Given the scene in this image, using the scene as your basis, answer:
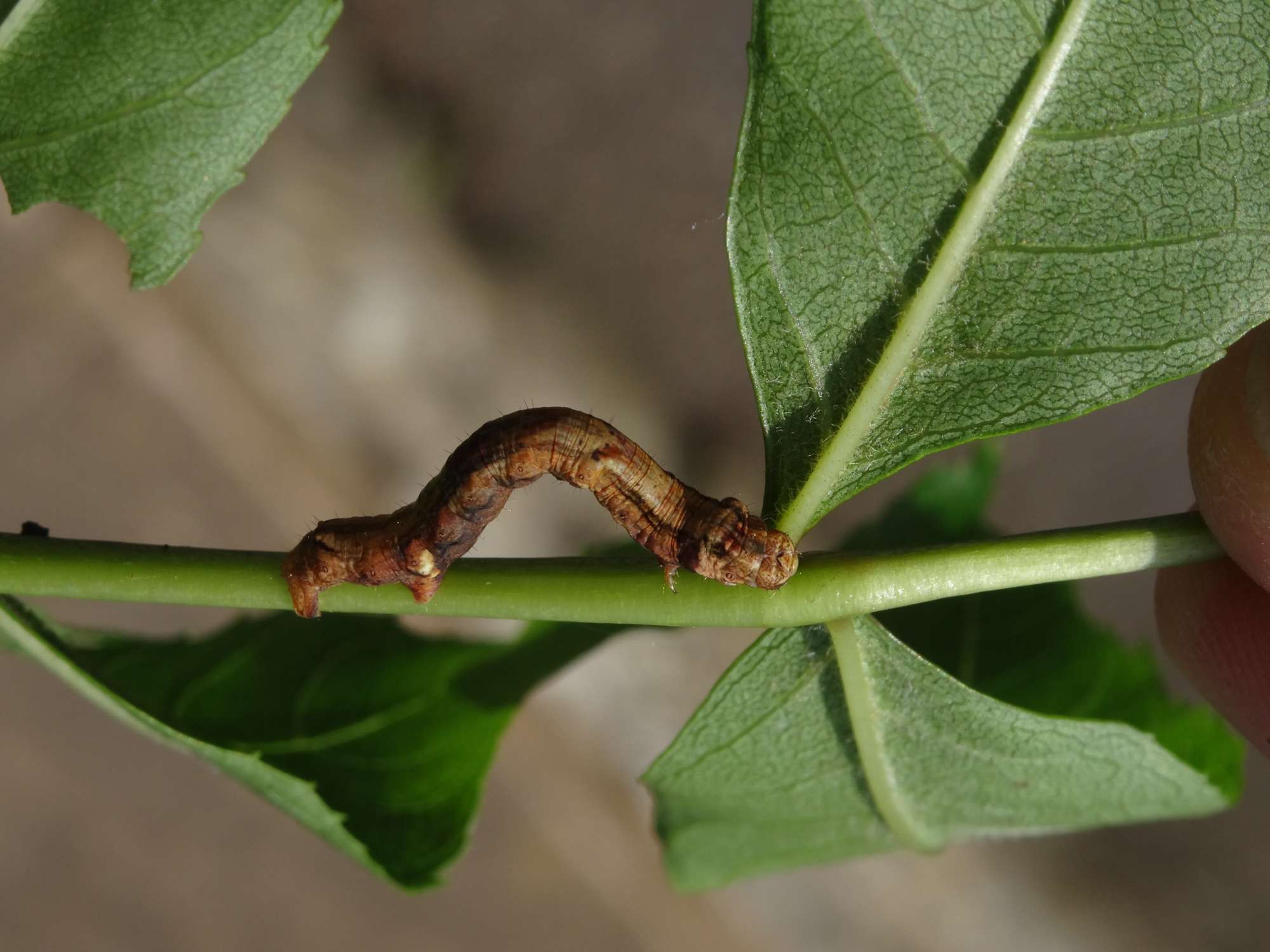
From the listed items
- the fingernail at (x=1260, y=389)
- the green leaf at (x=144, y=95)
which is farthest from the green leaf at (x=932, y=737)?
the green leaf at (x=144, y=95)

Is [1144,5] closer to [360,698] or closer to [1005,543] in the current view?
[1005,543]

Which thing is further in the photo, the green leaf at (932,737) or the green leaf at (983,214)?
the green leaf at (932,737)

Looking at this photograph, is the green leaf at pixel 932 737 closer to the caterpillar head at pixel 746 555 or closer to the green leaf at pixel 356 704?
the caterpillar head at pixel 746 555

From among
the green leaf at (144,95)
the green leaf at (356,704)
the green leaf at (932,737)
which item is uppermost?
the green leaf at (144,95)

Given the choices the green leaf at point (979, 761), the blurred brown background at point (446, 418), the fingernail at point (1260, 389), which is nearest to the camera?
the green leaf at point (979, 761)

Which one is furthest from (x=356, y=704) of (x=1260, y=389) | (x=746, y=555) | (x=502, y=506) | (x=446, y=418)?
(x=446, y=418)

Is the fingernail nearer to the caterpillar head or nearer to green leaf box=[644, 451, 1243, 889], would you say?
green leaf box=[644, 451, 1243, 889]

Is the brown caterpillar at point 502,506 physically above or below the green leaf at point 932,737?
above
